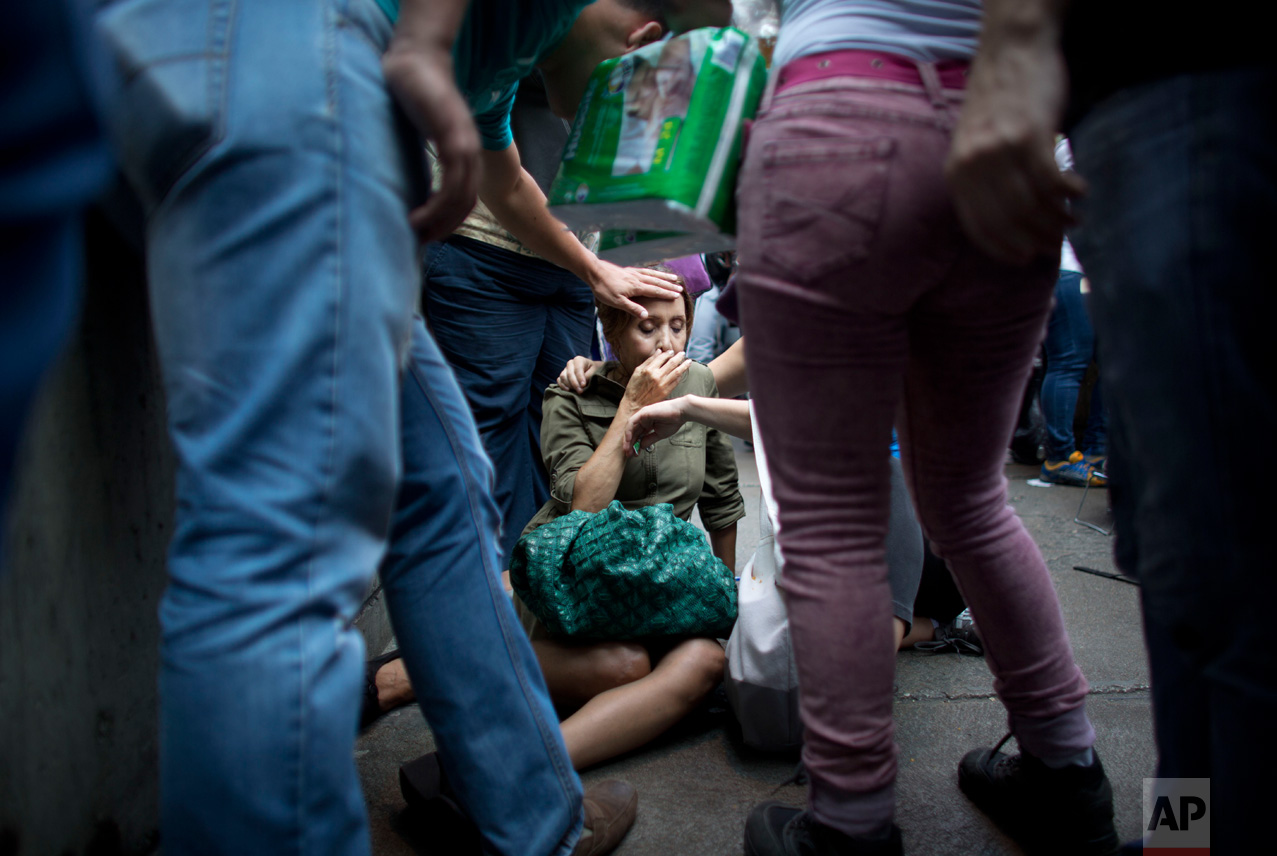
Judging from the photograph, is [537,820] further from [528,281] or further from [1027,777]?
[528,281]

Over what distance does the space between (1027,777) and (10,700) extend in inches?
51.7

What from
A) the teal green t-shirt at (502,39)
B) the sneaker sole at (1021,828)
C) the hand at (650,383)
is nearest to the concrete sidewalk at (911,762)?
the sneaker sole at (1021,828)

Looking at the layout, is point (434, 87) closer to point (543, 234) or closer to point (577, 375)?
point (543, 234)

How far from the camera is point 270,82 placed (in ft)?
2.16

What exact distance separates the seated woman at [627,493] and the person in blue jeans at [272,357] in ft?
2.76

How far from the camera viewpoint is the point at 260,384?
0.65 m

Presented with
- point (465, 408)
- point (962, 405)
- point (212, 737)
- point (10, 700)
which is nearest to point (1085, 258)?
point (962, 405)

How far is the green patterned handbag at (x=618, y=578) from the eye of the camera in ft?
4.96

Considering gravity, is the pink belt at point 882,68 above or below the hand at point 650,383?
above

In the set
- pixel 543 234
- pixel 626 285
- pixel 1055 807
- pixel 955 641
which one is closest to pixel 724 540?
pixel 955 641

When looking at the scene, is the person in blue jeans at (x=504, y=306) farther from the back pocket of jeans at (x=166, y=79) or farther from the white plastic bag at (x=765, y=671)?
the back pocket of jeans at (x=166, y=79)

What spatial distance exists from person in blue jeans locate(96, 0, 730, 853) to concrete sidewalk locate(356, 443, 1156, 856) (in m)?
0.68

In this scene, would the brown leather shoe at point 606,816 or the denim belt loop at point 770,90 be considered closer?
the denim belt loop at point 770,90

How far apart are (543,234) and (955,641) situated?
56.4 inches
